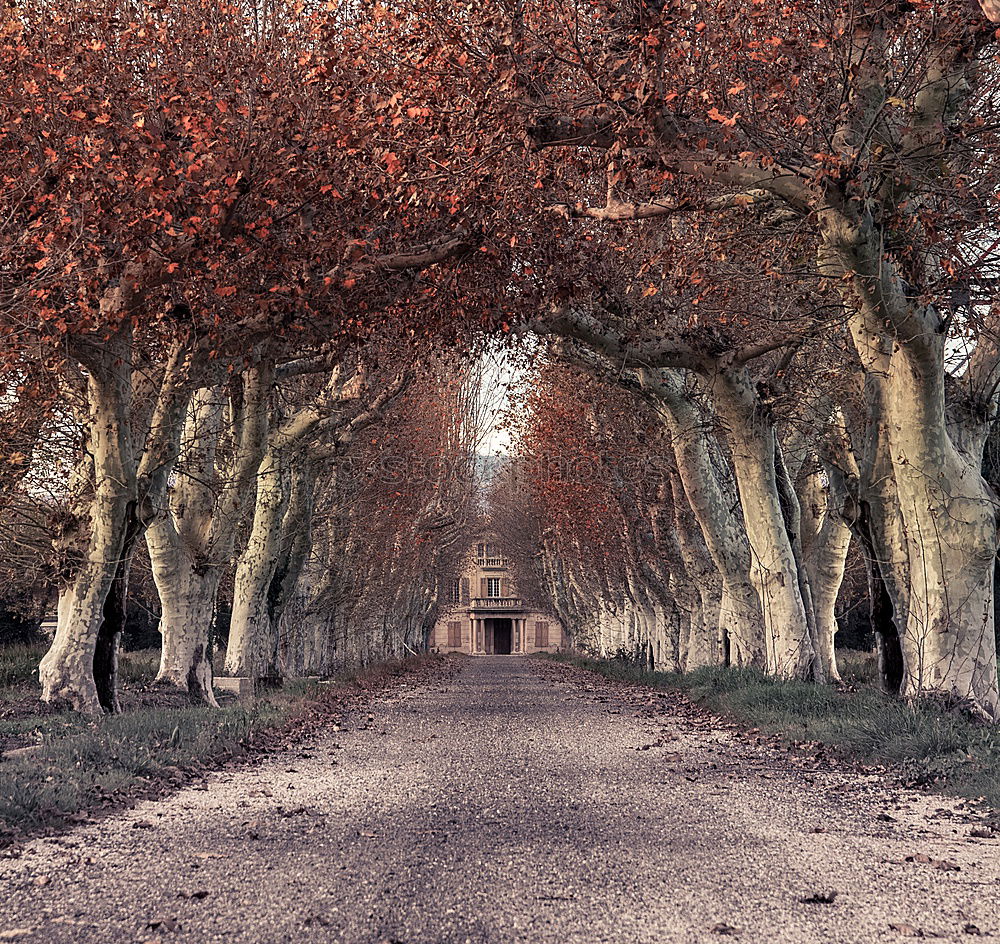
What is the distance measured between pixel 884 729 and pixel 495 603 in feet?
354

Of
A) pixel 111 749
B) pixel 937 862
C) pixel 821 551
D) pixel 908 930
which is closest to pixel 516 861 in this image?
pixel 908 930

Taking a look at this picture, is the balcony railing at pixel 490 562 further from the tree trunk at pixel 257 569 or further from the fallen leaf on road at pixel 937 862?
the fallen leaf on road at pixel 937 862

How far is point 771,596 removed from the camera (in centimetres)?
1617

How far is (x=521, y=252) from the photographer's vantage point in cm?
1289

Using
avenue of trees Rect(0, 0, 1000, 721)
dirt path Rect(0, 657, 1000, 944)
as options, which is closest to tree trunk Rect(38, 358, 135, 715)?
avenue of trees Rect(0, 0, 1000, 721)

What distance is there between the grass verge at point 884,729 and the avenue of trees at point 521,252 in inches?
29.7

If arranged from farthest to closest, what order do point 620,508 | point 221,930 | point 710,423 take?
point 620,508, point 710,423, point 221,930

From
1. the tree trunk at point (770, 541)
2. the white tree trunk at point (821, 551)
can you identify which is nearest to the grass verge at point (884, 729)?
the tree trunk at point (770, 541)

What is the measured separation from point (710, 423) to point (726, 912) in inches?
464

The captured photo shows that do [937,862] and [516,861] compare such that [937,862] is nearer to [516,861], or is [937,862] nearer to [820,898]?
[820,898]

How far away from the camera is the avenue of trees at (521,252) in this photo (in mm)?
9484

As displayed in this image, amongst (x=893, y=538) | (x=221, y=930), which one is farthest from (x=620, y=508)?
Answer: (x=221, y=930)

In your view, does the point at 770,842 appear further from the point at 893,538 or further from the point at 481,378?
the point at 481,378

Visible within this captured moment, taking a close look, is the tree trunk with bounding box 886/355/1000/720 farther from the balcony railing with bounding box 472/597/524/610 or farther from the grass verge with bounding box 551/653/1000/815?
the balcony railing with bounding box 472/597/524/610
